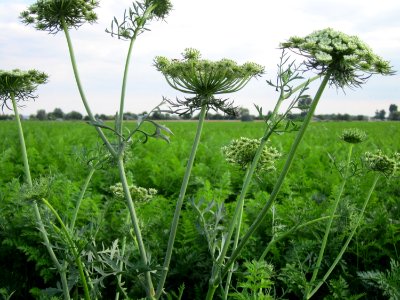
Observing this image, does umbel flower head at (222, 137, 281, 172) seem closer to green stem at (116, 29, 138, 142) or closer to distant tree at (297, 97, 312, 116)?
distant tree at (297, 97, 312, 116)

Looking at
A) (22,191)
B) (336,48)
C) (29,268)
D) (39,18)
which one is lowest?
(29,268)

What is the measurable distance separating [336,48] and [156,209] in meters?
4.14

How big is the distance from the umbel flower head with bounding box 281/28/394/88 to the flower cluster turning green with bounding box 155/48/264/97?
34 centimetres

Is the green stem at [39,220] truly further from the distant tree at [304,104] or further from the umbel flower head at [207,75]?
the distant tree at [304,104]

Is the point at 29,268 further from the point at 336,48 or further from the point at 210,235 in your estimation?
the point at 336,48

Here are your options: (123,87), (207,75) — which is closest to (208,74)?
(207,75)

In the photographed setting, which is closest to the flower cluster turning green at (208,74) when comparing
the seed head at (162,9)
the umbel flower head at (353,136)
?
the seed head at (162,9)

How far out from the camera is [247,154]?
330 centimetres

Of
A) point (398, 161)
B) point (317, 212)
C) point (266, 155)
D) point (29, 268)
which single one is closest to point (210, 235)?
point (266, 155)

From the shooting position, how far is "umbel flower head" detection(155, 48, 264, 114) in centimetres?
245

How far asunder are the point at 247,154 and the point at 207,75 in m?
0.99

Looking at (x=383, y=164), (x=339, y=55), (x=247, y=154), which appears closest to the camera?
(x=339, y=55)

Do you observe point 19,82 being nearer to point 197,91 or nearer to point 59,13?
point 59,13

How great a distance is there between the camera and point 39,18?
114 inches
